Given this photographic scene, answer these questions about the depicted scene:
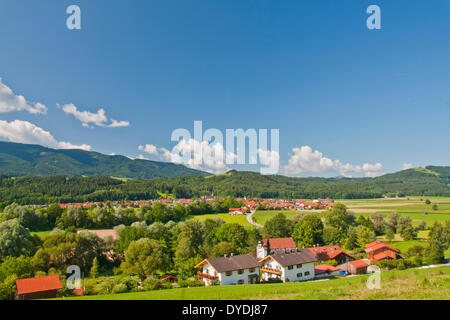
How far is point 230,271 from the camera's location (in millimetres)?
25359

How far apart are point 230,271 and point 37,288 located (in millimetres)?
16583

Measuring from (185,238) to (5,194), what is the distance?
99.5 meters

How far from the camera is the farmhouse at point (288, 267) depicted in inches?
1093

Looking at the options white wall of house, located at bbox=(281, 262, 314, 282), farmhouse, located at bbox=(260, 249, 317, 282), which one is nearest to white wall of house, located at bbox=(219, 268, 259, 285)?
farmhouse, located at bbox=(260, 249, 317, 282)

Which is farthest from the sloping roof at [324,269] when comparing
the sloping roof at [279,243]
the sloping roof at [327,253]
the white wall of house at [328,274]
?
the sloping roof at [279,243]

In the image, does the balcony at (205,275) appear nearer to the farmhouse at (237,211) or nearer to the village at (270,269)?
the village at (270,269)

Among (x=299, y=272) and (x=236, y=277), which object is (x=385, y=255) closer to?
(x=299, y=272)

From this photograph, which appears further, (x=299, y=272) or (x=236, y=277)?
(x=299, y=272)

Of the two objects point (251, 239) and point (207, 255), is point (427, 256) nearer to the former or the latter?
point (251, 239)

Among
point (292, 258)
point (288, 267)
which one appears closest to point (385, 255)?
point (292, 258)

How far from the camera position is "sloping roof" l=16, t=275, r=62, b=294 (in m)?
22.1

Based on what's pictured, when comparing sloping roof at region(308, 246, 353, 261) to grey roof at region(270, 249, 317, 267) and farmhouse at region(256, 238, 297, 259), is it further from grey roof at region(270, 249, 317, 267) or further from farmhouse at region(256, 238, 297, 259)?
grey roof at region(270, 249, 317, 267)

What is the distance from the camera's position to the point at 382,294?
1145 cm
